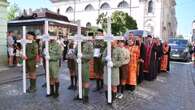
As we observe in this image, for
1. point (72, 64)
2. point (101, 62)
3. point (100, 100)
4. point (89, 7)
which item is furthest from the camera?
point (89, 7)

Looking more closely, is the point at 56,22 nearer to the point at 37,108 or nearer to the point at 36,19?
the point at 36,19

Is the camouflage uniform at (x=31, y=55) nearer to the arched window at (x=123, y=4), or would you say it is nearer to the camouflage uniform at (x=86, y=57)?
the camouflage uniform at (x=86, y=57)

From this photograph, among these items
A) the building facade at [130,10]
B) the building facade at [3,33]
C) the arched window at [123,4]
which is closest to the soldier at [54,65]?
the building facade at [3,33]

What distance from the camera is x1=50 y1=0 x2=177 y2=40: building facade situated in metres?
74.6

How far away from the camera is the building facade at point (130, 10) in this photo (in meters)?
74.6

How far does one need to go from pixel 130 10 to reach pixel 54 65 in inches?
2761

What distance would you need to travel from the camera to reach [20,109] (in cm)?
840

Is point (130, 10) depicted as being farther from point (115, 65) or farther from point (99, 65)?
point (115, 65)

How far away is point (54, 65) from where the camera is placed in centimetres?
993

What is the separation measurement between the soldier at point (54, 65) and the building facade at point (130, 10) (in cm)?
5952

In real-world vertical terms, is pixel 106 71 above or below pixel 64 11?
below

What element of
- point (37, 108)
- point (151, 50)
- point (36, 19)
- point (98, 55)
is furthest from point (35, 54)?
point (36, 19)

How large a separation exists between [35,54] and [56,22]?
42.3 feet

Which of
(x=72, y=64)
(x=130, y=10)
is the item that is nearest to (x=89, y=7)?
(x=130, y=10)
